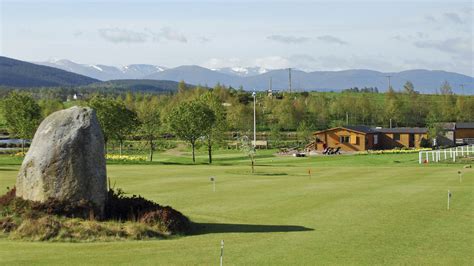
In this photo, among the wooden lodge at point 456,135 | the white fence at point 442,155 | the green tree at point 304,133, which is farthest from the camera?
the green tree at point 304,133

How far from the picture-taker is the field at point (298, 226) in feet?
70.8

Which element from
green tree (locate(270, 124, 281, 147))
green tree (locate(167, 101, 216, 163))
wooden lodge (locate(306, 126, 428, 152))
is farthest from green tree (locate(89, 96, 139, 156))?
green tree (locate(270, 124, 281, 147))

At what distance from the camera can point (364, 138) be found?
119250mm

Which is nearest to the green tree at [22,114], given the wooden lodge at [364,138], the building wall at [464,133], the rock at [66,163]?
A: the wooden lodge at [364,138]

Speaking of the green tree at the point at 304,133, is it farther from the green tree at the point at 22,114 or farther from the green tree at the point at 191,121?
the green tree at the point at 22,114

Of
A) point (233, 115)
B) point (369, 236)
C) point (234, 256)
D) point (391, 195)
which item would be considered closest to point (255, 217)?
point (369, 236)

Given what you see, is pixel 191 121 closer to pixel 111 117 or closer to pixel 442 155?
pixel 111 117

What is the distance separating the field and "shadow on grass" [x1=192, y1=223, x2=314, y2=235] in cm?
4

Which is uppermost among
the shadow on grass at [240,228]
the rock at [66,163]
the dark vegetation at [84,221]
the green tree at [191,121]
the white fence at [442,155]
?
the green tree at [191,121]

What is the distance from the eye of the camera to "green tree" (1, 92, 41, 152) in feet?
314

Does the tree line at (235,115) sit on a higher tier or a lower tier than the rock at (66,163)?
higher

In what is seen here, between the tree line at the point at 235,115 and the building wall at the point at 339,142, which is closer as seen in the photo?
the tree line at the point at 235,115

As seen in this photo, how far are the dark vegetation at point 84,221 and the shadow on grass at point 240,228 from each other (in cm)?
58

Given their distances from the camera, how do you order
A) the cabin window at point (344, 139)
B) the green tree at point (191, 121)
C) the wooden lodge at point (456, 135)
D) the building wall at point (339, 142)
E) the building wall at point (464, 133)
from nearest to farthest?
the green tree at point (191, 121), the building wall at point (339, 142), the cabin window at point (344, 139), the wooden lodge at point (456, 135), the building wall at point (464, 133)
